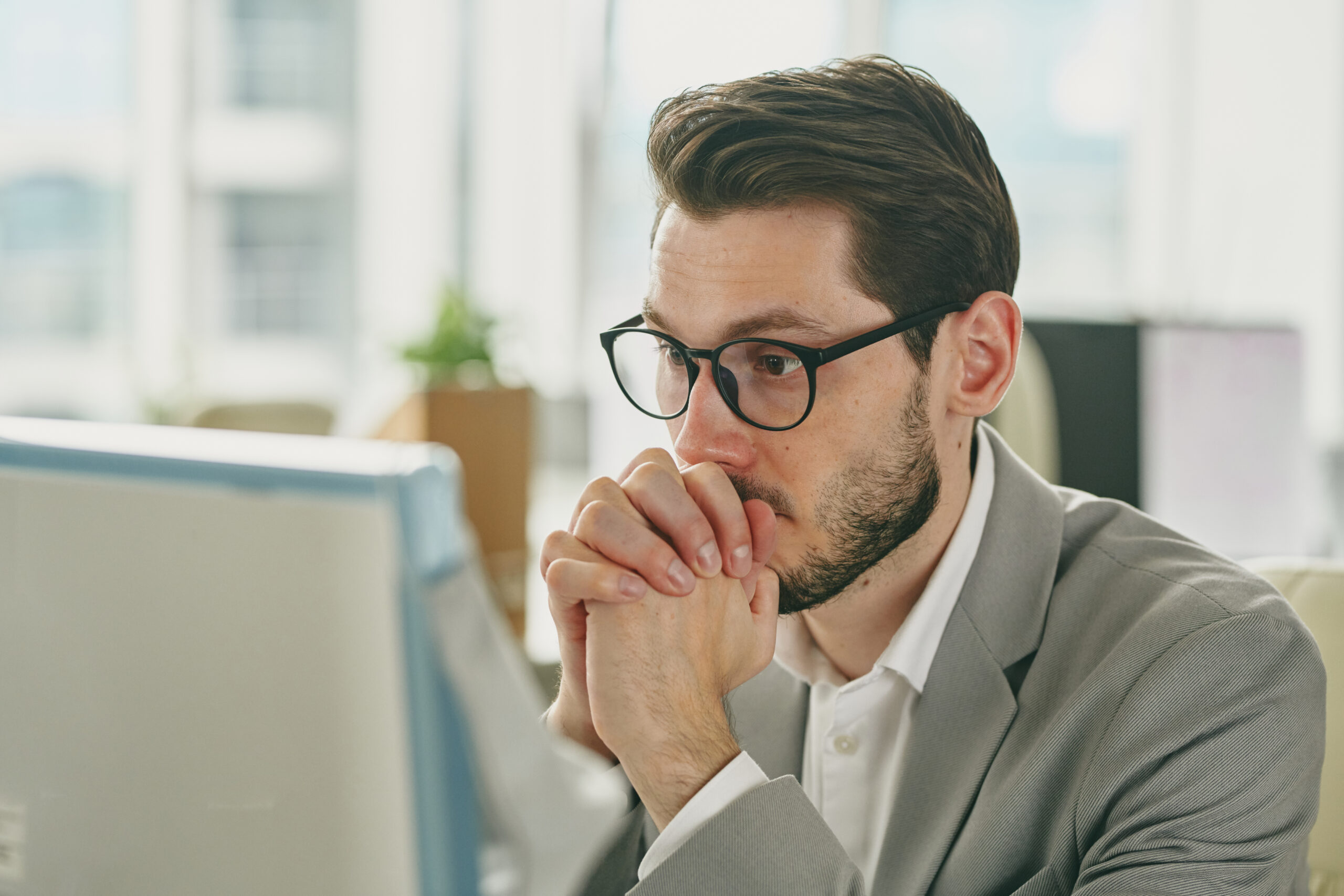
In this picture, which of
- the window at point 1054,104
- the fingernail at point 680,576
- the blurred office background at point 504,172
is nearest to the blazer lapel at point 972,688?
the fingernail at point 680,576

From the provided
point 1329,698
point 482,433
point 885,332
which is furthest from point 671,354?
point 482,433

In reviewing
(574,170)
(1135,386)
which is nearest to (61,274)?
(574,170)

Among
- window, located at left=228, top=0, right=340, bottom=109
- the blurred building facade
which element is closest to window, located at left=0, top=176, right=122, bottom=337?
the blurred building facade

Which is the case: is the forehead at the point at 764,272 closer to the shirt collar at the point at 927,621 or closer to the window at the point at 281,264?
the shirt collar at the point at 927,621

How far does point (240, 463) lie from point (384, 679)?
0.10 m

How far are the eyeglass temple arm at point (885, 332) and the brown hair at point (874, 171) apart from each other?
1cm

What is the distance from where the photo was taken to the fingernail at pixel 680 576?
1.00 metres

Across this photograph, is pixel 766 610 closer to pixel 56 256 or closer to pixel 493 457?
pixel 493 457

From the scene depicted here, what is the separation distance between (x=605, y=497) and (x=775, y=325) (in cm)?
26

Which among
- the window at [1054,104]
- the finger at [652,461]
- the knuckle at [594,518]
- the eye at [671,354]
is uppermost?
the window at [1054,104]

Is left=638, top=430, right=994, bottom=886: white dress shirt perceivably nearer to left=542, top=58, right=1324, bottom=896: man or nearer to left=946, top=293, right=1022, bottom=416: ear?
left=542, top=58, right=1324, bottom=896: man

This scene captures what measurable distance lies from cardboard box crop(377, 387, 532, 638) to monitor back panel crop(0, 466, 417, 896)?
9.89ft

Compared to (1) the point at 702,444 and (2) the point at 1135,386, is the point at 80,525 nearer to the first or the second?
(1) the point at 702,444

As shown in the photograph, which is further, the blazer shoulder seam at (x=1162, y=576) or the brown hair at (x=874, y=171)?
the brown hair at (x=874, y=171)
